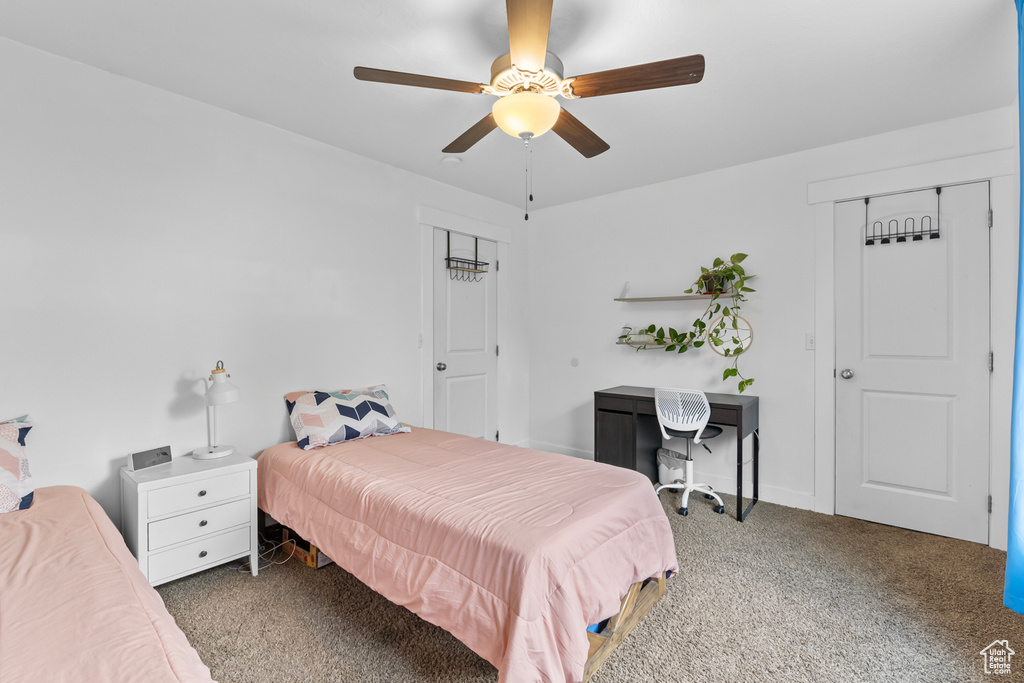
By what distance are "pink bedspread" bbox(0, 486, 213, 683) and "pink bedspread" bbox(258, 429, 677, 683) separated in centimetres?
76

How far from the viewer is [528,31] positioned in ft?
4.99

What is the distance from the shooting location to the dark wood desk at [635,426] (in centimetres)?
332

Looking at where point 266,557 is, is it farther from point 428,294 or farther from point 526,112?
point 526,112

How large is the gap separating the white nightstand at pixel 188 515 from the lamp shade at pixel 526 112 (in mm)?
2040

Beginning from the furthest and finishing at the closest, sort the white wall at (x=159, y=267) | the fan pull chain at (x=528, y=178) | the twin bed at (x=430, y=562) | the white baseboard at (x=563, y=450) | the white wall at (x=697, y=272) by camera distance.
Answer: the white baseboard at (x=563, y=450)
the fan pull chain at (x=528, y=178)
the white wall at (x=697, y=272)
the white wall at (x=159, y=267)
the twin bed at (x=430, y=562)

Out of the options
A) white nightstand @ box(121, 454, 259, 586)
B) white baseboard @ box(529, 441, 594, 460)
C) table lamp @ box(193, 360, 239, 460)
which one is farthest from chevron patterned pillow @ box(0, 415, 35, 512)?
white baseboard @ box(529, 441, 594, 460)

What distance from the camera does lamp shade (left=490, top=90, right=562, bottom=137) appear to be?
1.71 metres

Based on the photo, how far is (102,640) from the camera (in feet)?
3.31

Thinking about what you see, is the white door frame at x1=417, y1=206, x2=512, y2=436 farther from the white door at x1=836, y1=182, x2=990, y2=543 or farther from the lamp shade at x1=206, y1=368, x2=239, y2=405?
the white door at x1=836, y1=182, x2=990, y2=543

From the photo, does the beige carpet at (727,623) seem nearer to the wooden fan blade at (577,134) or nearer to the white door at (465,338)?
the white door at (465,338)

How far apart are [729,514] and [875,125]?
8.55 ft

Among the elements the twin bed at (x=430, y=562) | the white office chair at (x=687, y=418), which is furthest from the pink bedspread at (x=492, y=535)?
the white office chair at (x=687, y=418)

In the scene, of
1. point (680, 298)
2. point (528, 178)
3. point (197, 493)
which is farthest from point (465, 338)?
point (197, 493)

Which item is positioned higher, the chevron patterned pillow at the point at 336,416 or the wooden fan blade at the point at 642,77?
the wooden fan blade at the point at 642,77
